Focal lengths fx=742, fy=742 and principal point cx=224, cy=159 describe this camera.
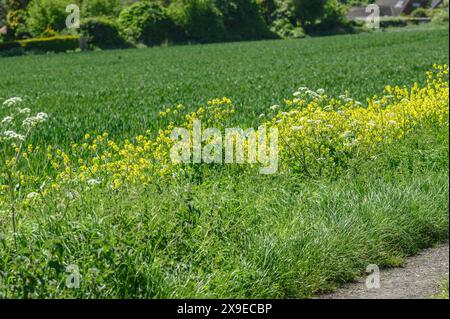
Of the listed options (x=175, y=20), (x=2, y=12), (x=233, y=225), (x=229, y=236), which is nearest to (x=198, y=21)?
(x=175, y=20)

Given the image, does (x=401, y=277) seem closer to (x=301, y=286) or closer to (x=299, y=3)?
(x=301, y=286)

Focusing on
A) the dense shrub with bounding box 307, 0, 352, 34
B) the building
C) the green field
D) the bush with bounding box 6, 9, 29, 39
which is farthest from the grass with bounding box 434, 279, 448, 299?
the dense shrub with bounding box 307, 0, 352, 34

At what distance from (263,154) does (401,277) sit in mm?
2682

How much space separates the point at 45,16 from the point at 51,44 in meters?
9.55

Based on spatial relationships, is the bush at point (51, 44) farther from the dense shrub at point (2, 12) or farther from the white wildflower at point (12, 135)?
the white wildflower at point (12, 135)

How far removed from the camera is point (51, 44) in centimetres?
5938

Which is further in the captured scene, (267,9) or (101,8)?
(267,9)

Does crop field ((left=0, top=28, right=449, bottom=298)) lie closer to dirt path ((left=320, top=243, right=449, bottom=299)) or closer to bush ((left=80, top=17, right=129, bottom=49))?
dirt path ((left=320, top=243, right=449, bottom=299))

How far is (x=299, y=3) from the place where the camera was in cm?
8175

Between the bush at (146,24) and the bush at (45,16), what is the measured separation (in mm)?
5665

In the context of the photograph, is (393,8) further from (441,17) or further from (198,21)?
(198,21)

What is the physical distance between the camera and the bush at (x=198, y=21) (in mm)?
73250

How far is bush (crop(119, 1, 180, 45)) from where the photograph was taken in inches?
2703
